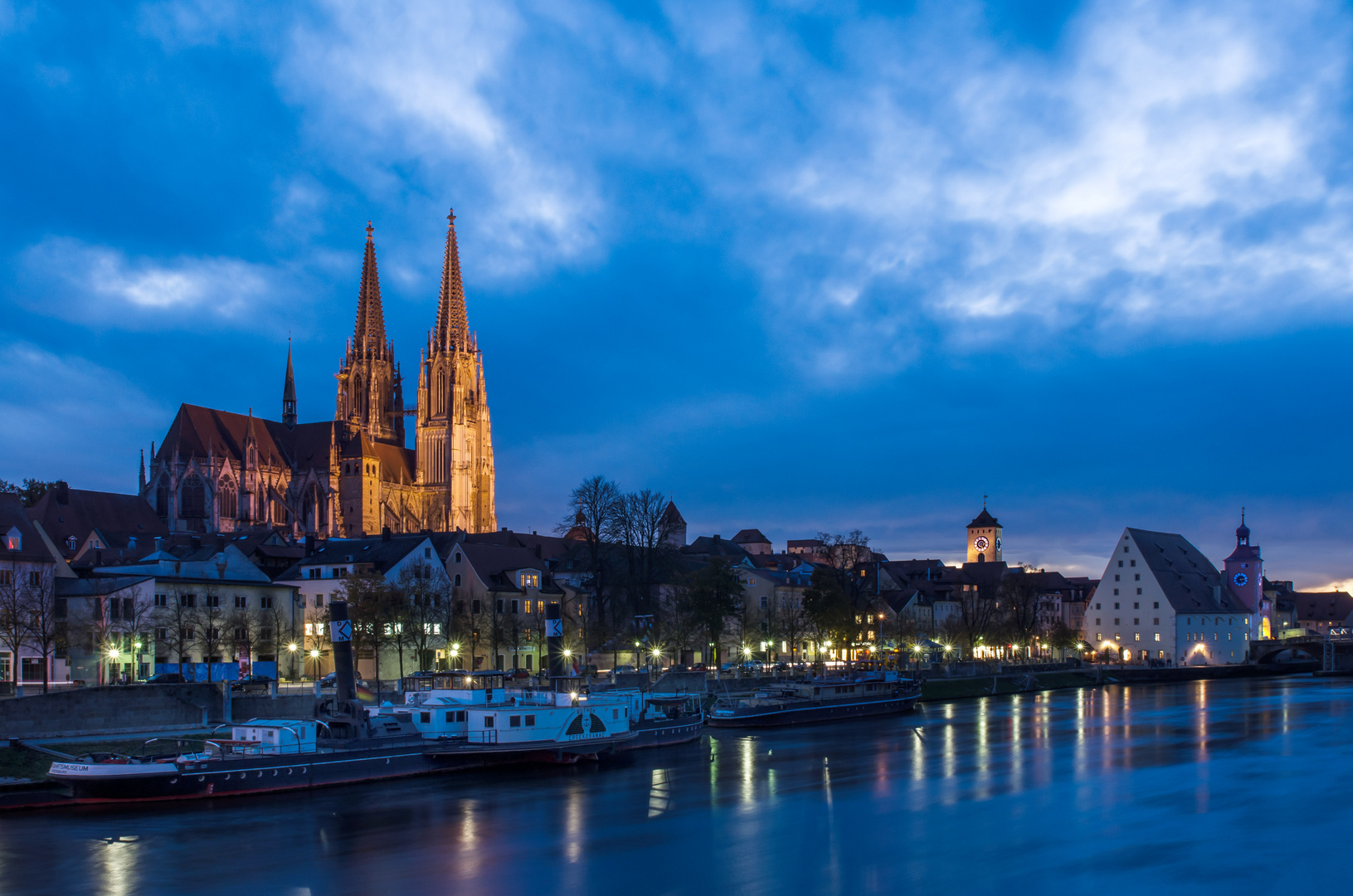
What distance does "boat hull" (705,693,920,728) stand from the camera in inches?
2827

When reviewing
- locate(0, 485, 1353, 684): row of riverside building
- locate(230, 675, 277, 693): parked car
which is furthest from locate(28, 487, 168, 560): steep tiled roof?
locate(230, 675, 277, 693): parked car

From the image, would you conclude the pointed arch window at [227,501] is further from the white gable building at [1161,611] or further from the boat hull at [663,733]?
the boat hull at [663,733]

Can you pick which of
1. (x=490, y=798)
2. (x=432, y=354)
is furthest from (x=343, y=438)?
(x=490, y=798)

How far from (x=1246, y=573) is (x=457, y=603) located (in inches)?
4371

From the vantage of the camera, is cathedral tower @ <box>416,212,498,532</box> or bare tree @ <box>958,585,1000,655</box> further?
cathedral tower @ <box>416,212,498,532</box>

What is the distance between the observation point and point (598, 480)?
9606cm

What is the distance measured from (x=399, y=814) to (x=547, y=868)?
928 cm

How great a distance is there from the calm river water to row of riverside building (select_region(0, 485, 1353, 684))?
23546mm

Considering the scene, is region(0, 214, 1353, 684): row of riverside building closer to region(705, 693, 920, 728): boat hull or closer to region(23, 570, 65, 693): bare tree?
region(23, 570, 65, 693): bare tree

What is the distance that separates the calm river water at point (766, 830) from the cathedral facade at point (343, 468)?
112 m

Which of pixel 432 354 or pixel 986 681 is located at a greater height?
pixel 432 354

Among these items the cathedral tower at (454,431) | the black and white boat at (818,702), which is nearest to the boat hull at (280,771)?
the black and white boat at (818,702)

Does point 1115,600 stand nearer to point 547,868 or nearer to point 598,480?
point 598,480

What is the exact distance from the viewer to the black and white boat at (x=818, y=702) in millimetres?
72438
